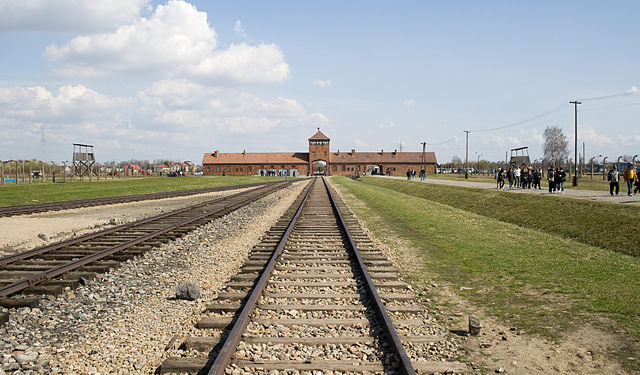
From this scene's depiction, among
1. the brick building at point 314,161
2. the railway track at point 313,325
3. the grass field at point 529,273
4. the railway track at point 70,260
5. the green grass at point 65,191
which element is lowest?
the grass field at point 529,273

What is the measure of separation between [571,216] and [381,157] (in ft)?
396

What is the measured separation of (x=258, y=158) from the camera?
137m

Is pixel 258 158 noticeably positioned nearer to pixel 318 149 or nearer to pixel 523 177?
pixel 318 149

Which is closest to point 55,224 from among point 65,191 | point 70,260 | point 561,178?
point 70,260

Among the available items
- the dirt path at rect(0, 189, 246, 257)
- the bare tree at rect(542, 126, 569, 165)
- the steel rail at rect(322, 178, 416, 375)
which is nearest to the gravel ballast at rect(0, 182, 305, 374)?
the steel rail at rect(322, 178, 416, 375)

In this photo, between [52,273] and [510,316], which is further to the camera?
[52,273]

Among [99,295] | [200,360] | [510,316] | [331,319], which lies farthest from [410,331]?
[99,295]

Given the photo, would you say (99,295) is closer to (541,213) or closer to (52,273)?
(52,273)

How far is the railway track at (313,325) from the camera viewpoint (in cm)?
443

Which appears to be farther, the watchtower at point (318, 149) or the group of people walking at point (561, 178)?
the watchtower at point (318, 149)

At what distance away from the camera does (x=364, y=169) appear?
13512 centimetres

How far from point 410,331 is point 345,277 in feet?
8.96

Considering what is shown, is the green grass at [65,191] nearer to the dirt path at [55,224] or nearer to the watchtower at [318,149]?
the dirt path at [55,224]

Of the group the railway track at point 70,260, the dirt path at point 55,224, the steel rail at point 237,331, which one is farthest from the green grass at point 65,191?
the steel rail at point 237,331
